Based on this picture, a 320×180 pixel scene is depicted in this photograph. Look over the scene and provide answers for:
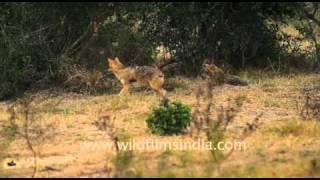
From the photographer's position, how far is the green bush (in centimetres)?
1069

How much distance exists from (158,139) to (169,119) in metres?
0.46

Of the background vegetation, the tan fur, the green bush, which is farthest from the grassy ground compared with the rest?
the background vegetation

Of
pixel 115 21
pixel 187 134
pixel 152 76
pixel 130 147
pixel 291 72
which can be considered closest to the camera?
pixel 130 147

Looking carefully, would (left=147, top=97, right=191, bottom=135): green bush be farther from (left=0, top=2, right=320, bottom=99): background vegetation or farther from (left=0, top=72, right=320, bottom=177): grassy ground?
(left=0, top=2, right=320, bottom=99): background vegetation

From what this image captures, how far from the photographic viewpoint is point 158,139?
10.4 m

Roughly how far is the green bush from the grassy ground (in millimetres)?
190

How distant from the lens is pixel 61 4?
14.9 meters

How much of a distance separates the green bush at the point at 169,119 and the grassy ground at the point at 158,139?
19cm

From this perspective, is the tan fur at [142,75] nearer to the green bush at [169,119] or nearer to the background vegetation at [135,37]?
the background vegetation at [135,37]

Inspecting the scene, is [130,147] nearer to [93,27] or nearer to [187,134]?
[187,134]

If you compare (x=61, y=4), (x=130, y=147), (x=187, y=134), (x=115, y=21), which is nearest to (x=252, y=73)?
(x=115, y=21)

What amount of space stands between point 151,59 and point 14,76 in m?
3.67

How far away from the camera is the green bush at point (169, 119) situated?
35.1 ft

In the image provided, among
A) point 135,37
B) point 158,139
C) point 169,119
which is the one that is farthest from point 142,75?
point 158,139
